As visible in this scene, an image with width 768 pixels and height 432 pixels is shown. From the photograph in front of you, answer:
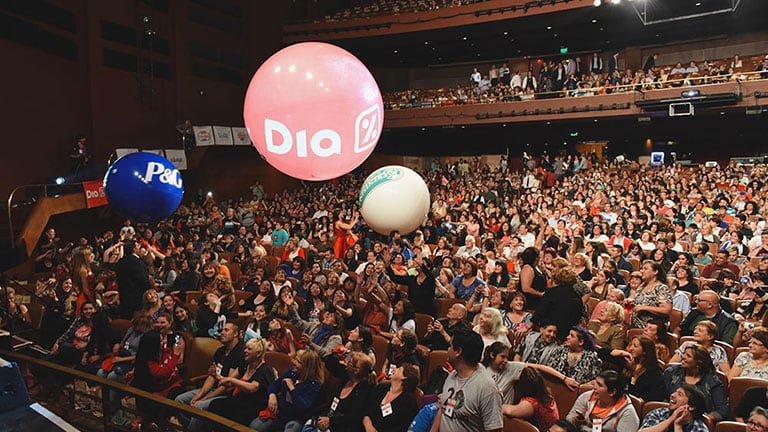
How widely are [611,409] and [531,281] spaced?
1866 millimetres

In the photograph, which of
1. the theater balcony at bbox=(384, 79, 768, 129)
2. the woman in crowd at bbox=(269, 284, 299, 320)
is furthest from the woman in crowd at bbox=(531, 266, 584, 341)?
the theater balcony at bbox=(384, 79, 768, 129)

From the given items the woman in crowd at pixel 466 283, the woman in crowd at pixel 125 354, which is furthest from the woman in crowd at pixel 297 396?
the woman in crowd at pixel 466 283

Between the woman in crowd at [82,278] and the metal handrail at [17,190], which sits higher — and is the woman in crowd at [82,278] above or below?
below

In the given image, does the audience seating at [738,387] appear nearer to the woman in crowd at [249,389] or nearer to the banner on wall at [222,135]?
the woman in crowd at [249,389]

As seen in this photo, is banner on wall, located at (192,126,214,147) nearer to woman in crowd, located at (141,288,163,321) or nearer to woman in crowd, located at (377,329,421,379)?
woman in crowd, located at (141,288,163,321)

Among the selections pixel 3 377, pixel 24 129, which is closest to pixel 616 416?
pixel 3 377

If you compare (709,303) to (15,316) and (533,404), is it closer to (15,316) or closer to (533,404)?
(533,404)

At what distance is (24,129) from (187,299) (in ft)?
23.6

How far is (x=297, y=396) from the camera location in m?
3.47

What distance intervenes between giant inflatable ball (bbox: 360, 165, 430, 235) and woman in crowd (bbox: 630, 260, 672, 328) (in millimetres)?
A: 3507

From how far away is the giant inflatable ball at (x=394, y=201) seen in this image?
747 centimetres

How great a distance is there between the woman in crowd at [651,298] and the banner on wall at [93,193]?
377 inches

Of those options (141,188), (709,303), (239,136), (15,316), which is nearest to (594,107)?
(239,136)

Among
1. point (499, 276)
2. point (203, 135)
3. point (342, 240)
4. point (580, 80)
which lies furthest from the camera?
point (580, 80)
